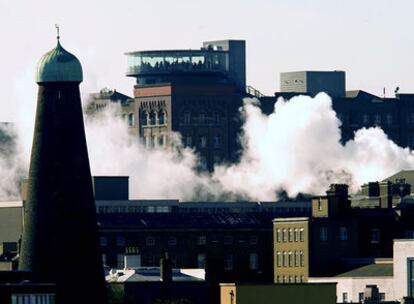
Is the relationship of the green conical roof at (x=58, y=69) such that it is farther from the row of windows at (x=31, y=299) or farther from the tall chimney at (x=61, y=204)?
the row of windows at (x=31, y=299)

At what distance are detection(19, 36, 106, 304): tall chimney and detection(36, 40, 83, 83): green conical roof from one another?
1.50 meters

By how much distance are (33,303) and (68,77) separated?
28122 mm

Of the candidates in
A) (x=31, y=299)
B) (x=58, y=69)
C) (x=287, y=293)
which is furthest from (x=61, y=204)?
(x=287, y=293)

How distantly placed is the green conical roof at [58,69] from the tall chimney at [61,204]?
1.50 metres

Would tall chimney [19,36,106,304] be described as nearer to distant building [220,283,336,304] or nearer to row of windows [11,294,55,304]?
row of windows [11,294,55,304]

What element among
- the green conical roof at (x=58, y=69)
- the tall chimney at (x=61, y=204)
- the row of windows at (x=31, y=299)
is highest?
the green conical roof at (x=58, y=69)

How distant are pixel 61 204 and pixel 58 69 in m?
7.90

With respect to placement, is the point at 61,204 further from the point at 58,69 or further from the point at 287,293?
the point at 287,293

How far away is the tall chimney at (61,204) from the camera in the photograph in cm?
15700

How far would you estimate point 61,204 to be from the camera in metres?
158

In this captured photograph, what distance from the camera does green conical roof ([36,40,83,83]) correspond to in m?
160

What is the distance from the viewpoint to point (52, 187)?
15788cm

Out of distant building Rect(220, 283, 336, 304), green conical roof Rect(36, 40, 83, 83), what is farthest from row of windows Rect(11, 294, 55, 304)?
distant building Rect(220, 283, 336, 304)

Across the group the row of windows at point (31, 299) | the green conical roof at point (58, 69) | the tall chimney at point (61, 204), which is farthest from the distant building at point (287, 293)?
the row of windows at point (31, 299)
